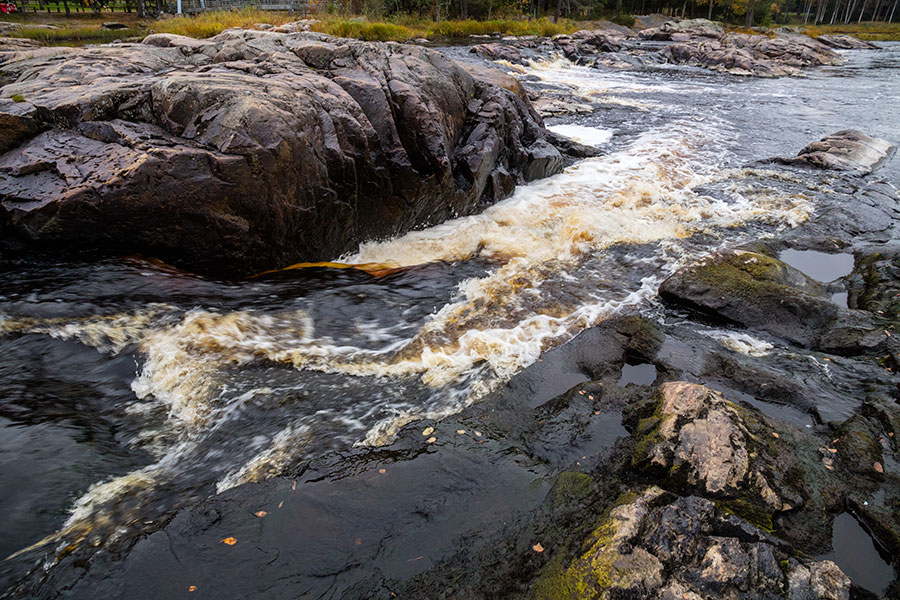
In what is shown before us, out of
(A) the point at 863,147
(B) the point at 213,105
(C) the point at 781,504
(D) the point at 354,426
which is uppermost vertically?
(B) the point at 213,105

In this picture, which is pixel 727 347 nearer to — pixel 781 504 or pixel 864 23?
pixel 781 504

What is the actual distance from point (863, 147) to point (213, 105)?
13013 millimetres

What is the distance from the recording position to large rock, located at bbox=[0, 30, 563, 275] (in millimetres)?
4617

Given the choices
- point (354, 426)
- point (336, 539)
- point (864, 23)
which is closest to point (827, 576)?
point (336, 539)

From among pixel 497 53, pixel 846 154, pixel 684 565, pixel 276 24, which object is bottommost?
pixel 684 565

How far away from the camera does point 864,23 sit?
186 feet

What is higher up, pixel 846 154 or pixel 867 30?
pixel 867 30

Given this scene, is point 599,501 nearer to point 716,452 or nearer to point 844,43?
point 716,452

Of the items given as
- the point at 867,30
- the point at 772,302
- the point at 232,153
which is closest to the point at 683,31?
the point at 867,30

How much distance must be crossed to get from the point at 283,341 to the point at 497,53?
937 inches

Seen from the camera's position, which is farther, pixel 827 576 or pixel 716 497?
pixel 716 497

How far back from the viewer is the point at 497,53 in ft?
79.1

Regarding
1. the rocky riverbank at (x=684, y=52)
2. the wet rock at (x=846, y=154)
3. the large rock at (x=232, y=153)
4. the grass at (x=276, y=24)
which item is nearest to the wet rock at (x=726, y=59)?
the rocky riverbank at (x=684, y=52)

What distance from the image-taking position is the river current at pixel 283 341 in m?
2.98
